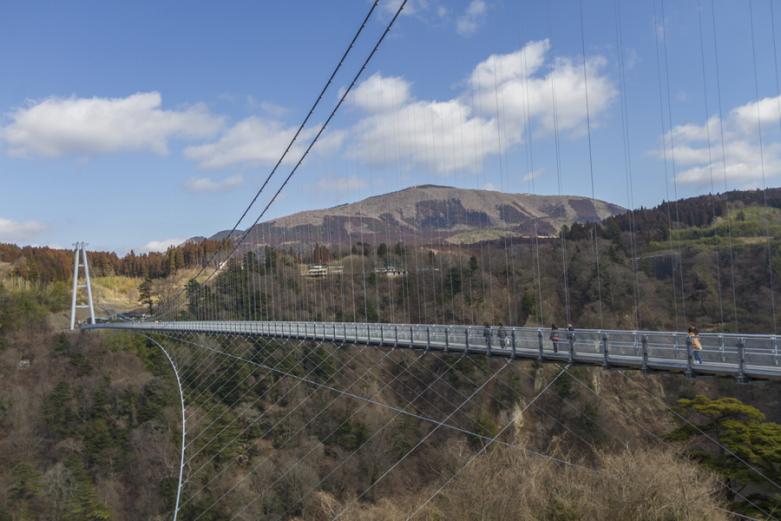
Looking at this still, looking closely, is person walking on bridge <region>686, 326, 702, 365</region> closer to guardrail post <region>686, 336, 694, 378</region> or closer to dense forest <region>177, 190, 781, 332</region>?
guardrail post <region>686, 336, 694, 378</region>

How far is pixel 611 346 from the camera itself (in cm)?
1319

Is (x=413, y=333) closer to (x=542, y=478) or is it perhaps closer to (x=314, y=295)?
(x=542, y=478)

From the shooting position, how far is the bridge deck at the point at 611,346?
10797mm

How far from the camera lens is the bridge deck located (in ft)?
35.4

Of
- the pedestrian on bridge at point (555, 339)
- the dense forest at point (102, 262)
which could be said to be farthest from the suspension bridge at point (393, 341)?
the dense forest at point (102, 262)

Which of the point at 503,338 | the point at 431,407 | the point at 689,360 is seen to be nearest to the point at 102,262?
the point at 431,407

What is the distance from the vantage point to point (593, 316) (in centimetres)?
3859

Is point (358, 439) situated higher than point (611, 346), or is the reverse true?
point (611, 346)

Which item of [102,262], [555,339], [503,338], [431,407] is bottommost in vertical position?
[431,407]

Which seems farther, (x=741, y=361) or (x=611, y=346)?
(x=611, y=346)

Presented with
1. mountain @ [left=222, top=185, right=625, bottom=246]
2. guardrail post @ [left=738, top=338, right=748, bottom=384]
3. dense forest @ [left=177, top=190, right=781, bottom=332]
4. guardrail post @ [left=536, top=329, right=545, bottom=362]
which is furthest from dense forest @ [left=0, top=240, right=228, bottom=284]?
guardrail post @ [left=738, top=338, right=748, bottom=384]

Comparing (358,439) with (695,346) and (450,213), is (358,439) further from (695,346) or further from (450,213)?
(450,213)

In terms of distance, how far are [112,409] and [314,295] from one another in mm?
16129

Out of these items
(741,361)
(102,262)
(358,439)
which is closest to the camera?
(741,361)
